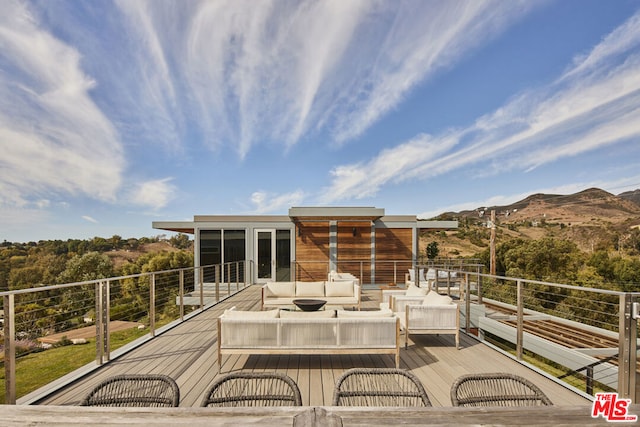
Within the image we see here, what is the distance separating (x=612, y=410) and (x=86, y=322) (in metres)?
4.75

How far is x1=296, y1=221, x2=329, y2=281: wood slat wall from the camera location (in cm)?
1204

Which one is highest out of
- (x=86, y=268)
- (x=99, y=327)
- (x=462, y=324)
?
(x=99, y=327)

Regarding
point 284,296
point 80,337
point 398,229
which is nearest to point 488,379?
point 284,296

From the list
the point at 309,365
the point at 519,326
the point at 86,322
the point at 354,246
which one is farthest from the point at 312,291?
the point at 354,246

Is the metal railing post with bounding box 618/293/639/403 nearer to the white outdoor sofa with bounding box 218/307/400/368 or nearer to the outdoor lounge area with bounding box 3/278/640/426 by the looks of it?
the outdoor lounge area with bounding box 3/278/640/426

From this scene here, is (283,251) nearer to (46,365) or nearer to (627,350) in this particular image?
(46,365)

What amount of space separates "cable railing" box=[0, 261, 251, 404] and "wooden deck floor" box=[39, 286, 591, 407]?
0.34 meters

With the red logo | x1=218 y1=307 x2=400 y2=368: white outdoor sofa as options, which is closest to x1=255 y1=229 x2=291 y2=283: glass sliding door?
x1=218 y1=307 x2=400 y2=368: white outdoor sofa

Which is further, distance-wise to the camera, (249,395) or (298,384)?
(298,384)

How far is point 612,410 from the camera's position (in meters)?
1.22

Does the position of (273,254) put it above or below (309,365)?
above

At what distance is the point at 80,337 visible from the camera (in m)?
15.5

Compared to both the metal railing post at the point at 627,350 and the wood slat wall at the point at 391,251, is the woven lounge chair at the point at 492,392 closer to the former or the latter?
the metal railing post at the point at 627,350

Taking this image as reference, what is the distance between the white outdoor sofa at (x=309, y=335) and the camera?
3.58m
